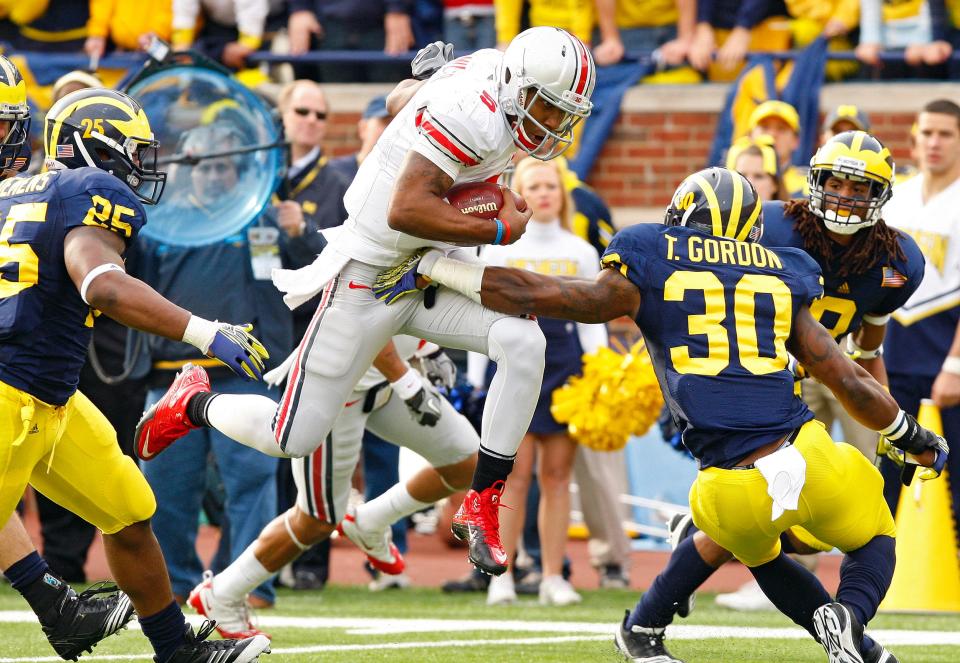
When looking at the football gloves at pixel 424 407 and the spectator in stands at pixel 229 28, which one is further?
the spectator in stands at pixel 229 28

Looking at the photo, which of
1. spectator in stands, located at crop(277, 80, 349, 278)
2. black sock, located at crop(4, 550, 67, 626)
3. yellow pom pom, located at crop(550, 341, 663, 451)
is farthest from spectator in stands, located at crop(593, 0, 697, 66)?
black sock, located at crop(4, 550, 67, 626)

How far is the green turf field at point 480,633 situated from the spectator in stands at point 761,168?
209 centimetres

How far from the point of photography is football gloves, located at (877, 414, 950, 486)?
5.27 metres

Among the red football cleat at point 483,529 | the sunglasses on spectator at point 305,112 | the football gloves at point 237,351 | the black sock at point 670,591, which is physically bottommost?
the black sock at point 670,591

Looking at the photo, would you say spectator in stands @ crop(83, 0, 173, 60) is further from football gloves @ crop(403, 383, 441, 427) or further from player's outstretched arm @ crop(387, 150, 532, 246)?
player's outstretched arm @ crop(387, 150, 532, 246)

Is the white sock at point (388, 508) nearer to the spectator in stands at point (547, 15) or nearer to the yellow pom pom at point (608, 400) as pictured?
the yellow pom pom at point (608, 400)

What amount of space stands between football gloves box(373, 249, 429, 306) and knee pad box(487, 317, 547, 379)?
1.09 ft

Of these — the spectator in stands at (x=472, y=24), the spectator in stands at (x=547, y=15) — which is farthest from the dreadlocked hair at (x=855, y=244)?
the spectator in stands at (x=472, y=24)

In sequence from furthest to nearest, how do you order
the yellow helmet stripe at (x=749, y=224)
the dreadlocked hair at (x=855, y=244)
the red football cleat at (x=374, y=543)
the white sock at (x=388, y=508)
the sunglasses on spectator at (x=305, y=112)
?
1. the sunglasses on spectator at (x=305, y=112)
2. the red football cleat at (x=374, y=543)
3. the white sock at (x=388, y=508)
4. the dreadlocked hair at (x=855, y=244)
5. the yellow helmet stripe at (x=749, y=224)

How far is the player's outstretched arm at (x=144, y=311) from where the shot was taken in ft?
15.3

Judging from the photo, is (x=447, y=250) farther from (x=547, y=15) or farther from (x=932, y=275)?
(x=547, y=15)

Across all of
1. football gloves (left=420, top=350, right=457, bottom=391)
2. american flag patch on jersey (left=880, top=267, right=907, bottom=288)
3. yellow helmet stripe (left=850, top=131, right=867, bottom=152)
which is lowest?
football gloves (left=420, top=350, right=457, bottom=391)

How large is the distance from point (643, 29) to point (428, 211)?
21.9 ft

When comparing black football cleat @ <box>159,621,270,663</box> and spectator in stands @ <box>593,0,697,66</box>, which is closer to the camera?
black football cleat @ <box>159,621,270,663</box>
